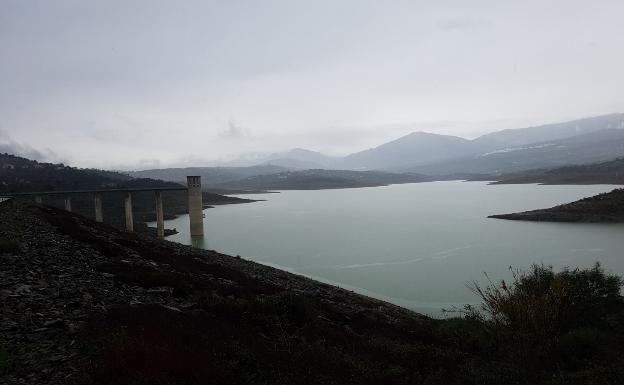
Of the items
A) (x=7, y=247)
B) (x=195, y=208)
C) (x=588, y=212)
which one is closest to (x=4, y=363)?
(x=7, y=247)

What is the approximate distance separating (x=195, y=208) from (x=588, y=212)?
62.5 m

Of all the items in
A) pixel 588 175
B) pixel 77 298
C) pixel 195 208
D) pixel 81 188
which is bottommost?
pixel 195 208

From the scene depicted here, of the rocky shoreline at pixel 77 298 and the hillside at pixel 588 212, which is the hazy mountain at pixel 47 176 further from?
the hillside at pixel 588 212

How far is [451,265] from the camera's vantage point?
1372 inches

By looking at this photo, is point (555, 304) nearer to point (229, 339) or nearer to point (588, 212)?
point (229, 339)

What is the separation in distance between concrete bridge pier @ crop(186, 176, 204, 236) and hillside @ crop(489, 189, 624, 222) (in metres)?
49.2

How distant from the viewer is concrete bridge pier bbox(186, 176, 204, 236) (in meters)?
63.9

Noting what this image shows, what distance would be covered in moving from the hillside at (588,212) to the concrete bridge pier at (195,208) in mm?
49187

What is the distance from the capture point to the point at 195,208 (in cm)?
6681

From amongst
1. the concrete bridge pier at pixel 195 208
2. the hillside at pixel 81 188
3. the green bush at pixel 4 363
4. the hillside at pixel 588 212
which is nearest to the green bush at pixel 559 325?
the green bush at pixel 4 363

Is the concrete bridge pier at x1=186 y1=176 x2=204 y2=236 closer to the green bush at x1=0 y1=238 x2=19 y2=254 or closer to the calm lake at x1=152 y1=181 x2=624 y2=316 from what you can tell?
the calm lake at x1=152 y1=181 x2=624 y2=316

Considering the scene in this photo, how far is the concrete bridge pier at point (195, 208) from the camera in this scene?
6394cm

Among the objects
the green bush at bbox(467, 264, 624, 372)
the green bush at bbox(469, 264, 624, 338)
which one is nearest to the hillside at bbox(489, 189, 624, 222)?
the green bush at bbox(469, 264, 624, 338)

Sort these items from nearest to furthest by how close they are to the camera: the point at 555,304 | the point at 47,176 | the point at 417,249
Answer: the point at 555,304, the point at 417,249, the point at 47,176
